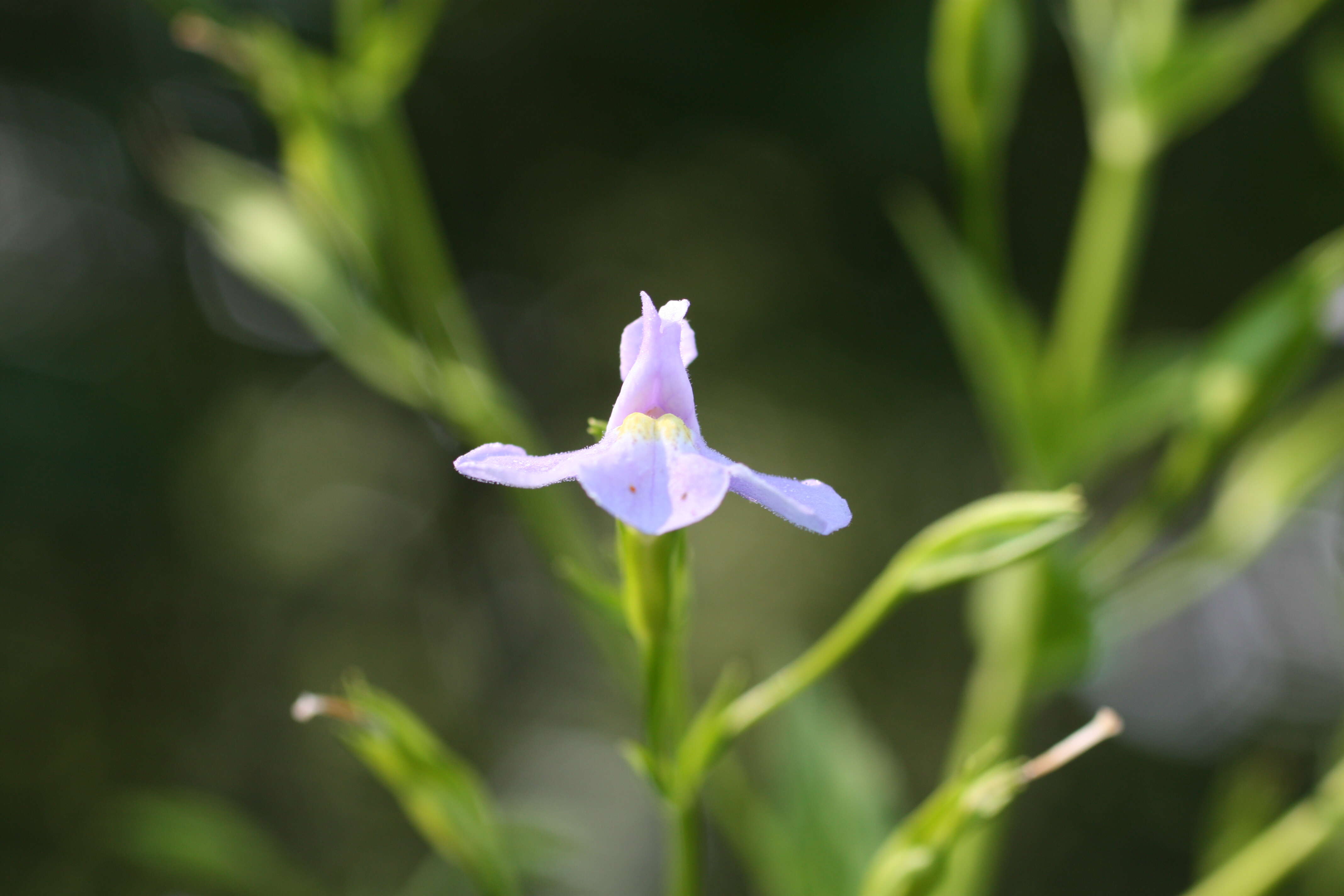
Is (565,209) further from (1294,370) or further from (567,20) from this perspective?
(1294,370)

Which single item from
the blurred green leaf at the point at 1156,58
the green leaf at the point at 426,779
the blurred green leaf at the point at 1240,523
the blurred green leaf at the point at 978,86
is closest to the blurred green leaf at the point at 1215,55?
the blurred green leaf at the point at 1156,58

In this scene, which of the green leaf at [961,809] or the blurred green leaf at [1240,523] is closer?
the green leaf at [961,809]

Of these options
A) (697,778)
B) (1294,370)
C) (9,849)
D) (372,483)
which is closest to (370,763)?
(697,778)

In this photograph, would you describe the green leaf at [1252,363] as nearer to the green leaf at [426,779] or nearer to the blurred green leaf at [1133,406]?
the blurred green leaf at [1133,406]

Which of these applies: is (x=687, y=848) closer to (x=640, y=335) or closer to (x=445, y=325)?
(x=640, y=335)

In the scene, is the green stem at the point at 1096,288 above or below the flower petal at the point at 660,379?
above

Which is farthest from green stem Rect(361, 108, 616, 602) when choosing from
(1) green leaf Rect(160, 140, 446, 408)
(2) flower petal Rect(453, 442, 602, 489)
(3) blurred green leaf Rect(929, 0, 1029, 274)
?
(3) blurred green leaf Rect(929, 0, 1029, 274)
